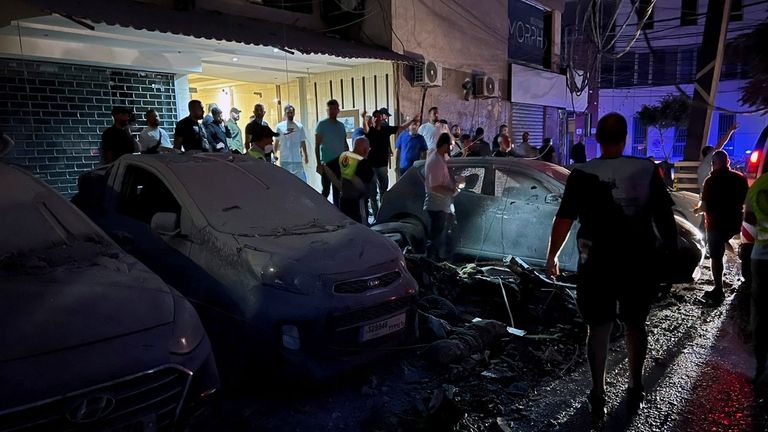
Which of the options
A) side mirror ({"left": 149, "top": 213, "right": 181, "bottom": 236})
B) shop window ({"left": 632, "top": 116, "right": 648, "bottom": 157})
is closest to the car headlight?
side mirror ({"left": 149, "top": 213, "right": 181, "bottom": 236})

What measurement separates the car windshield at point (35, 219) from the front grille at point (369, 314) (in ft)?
5.33

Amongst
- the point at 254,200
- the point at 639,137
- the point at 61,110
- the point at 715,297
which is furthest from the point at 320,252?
the point at 639,137

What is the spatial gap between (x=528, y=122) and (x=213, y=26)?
36.7 ft

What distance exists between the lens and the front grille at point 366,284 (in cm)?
365

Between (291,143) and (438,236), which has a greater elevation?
(291,143)

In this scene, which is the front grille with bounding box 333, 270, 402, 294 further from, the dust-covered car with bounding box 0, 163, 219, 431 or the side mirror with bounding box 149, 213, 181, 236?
the side mirror with bounding box 149, 213, 181, 236

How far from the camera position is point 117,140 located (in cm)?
690

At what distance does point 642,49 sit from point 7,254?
140 feet

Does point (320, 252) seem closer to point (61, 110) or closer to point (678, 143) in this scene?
point (61, 110)

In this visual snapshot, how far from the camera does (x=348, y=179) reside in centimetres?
700

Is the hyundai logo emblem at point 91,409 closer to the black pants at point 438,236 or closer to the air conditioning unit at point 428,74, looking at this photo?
the black pants at point 438,236

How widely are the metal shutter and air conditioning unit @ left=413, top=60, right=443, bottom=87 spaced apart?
15.5 ft

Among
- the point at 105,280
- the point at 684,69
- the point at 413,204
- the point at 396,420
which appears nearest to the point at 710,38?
the point at 413,204

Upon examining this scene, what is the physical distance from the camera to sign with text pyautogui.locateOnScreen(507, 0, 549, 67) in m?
15.8
